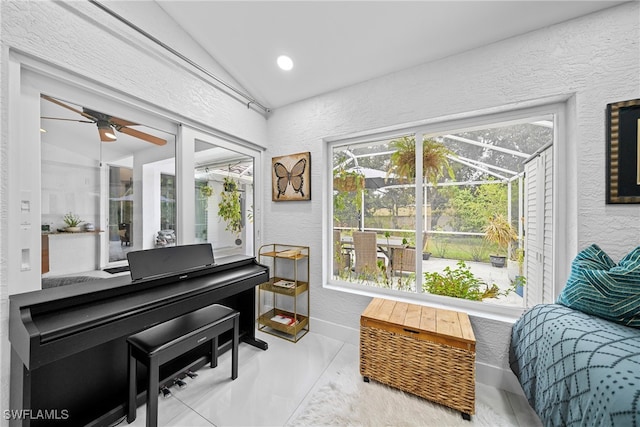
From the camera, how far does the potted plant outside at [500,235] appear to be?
6.41ft

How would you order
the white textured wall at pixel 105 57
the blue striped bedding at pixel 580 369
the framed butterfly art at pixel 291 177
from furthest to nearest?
the framed butterfly art at pixel 291 177 < the white textured wall at pixel 105 57 < the blue striped bedding at pixel 580 369

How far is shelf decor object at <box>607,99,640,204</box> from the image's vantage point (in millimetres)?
1431

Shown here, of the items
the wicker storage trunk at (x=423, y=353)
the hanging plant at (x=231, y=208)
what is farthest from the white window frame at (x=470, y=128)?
the hanging plant at (x=231, y=208)

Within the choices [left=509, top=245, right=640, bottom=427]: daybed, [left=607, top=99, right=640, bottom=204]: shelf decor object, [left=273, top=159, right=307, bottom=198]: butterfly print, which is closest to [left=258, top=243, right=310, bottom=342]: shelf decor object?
[left=273, top=159, right=307, bottom=198]: butterfly print

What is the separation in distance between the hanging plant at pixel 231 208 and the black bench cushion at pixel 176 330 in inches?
36.9

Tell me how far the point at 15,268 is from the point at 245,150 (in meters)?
1.92

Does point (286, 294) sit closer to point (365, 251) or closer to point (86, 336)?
point (365, 251)

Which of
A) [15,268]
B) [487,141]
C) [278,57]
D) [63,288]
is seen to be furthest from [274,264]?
[487,141]

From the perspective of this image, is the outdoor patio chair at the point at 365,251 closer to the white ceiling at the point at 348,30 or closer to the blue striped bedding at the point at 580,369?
the blue striped bedding at the point at 580,369

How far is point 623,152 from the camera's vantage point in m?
Result: 1.46

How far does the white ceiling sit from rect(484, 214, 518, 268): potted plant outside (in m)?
1.38

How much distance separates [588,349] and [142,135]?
2.94 metres

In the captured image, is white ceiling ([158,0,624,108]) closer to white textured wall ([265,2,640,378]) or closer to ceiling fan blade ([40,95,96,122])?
white textured wall ([265,2,640,378])

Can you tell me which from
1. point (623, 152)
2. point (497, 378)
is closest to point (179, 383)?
point (497, 378)
